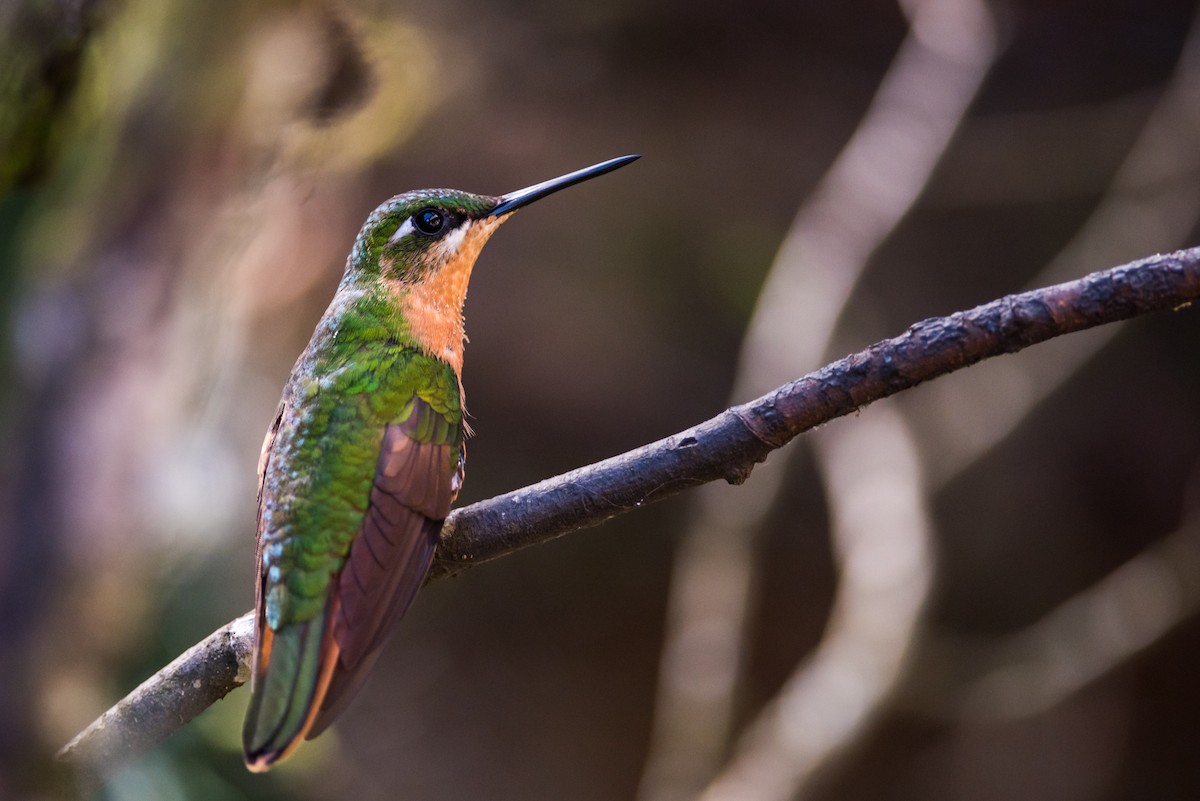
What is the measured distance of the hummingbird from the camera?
1.72 metres

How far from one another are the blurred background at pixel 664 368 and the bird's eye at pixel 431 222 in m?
2.24

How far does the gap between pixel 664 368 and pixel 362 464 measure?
14.7 feet

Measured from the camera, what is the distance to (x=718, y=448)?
1812 mm

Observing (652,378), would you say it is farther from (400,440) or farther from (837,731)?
A: (400,440)

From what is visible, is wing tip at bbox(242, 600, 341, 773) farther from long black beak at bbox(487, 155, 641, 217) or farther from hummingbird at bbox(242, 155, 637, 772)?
long black beak at bbox(487, 155, 641, 217)

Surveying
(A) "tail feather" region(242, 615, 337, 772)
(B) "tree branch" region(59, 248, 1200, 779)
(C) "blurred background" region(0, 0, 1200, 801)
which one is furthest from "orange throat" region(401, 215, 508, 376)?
(C) "blurred background" region(0, 0, 1200, 801)

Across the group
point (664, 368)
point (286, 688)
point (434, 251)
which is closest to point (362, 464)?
point (286, 688)

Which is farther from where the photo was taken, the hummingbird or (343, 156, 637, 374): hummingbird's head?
(343, 156, 637, 374): hummingbird's head

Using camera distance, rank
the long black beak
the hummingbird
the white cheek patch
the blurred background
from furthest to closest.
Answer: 1. the blurred background
2. the white cheek patch
3. the long black beak
4. the hummingbird

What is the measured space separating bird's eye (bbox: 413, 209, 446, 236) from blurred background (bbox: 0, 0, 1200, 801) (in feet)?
7.34

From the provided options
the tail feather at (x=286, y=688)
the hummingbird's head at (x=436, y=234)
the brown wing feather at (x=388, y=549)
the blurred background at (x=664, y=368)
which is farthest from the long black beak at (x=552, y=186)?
the blurred background at (x=664, y=368)

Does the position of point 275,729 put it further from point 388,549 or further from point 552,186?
point 552,186

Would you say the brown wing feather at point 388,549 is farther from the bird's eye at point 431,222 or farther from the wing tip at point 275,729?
the bird's eye at point 431,222

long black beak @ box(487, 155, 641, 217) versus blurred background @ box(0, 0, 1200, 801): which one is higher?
long black beak @ box(487, 155, 641, 217)
